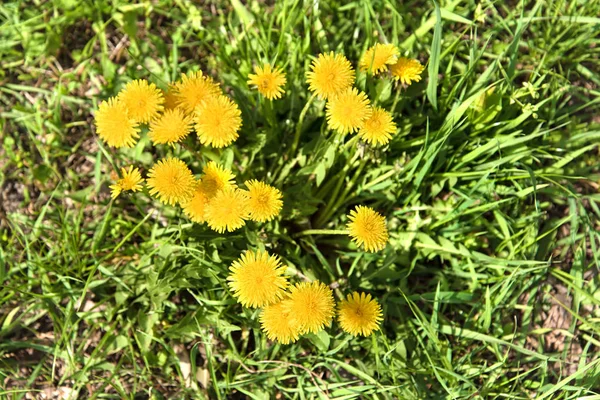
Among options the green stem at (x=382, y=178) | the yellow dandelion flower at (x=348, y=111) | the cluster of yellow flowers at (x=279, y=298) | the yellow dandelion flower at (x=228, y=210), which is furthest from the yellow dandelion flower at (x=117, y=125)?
the green stem at (x=382, y=178)

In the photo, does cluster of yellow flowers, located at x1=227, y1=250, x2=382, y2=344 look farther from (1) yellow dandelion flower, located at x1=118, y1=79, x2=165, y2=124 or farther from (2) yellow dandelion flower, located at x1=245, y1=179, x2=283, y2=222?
(1) yellow dandelion flower, located at x1=118, y1=79, x2=165, y2=124

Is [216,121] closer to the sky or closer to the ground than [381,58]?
closer to the ground

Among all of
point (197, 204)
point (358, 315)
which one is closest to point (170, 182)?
point (197, 204)

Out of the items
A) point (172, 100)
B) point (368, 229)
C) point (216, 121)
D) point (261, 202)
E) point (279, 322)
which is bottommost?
point (279, 322)

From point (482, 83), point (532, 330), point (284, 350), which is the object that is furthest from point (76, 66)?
point (532, 330)

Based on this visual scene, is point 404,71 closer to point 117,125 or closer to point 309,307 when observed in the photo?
point 309,307

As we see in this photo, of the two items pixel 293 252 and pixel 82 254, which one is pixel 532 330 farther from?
pixel 82 254

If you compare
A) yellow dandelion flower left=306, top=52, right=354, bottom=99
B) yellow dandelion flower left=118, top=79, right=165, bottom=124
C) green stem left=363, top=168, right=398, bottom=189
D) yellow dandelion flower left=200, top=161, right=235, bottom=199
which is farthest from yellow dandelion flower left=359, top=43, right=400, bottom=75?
yellow dandelion flower left=118, top=79, right=165, bottom=124
